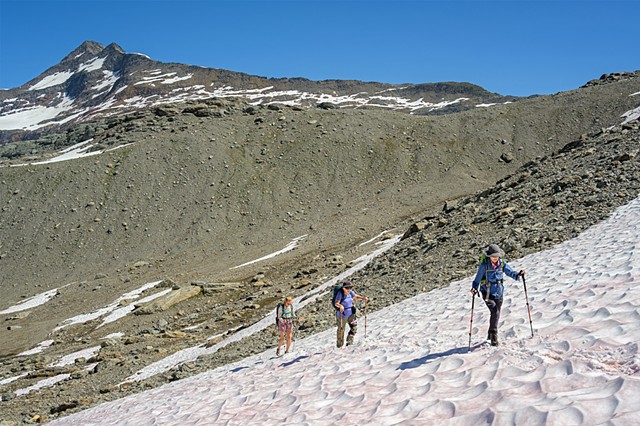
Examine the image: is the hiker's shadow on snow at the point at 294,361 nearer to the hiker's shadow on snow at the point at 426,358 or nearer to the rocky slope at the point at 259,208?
the hiker's shadow on snow at the point at 426,358

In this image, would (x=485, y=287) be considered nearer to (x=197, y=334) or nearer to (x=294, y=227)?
(x=197, y=334)

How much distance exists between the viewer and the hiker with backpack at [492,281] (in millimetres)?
10742

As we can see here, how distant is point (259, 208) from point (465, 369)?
54889mm

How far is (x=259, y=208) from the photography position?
63344 millimetres

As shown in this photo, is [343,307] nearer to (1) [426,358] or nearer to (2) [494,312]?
(1) [426,358]

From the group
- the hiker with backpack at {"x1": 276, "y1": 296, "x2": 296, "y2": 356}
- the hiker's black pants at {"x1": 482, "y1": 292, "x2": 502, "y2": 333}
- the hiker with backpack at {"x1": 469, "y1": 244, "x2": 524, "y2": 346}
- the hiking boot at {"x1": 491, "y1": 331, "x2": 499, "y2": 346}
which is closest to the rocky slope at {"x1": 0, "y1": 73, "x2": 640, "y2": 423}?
the hiker with backpack at {"x1": 276, "y1": 296, "x2": 296, "y2": 356}

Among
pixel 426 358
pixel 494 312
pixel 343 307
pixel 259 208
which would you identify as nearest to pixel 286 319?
pixel 343 307

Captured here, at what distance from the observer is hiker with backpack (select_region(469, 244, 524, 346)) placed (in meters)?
10.7

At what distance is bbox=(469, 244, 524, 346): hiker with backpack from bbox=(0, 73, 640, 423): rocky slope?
9.86 meters

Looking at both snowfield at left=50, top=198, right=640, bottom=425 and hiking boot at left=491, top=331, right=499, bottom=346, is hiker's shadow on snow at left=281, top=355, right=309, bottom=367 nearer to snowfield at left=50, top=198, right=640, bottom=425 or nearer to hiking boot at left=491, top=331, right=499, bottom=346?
snowfield at left=50, top=198, right=640, bottom=425

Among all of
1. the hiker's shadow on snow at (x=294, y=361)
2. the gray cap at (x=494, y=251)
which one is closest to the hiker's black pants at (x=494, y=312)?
the gray cap at (x=494, y=251)

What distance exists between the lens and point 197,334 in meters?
29.9

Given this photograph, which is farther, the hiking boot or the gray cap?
the gray cap

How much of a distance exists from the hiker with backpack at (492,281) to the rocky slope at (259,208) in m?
9.86
